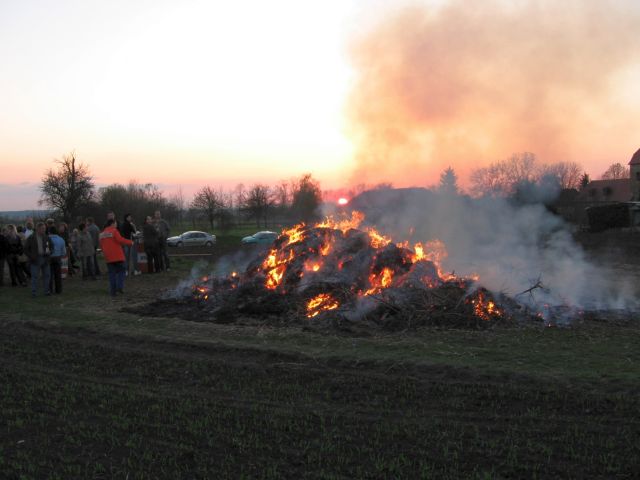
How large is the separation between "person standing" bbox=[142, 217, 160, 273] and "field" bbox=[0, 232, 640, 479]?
824cm

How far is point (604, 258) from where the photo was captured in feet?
67.7

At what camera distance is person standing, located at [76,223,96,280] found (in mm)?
16031

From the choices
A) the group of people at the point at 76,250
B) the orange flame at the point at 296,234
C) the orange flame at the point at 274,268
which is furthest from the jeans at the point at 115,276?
the orange flame at the point at 296,234

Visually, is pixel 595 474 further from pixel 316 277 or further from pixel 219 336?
pixel 316 277

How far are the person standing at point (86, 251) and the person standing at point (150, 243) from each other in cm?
167

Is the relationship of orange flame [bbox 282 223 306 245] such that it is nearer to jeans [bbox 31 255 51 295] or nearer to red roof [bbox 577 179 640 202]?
jeans [bbox 31 255 51 295]

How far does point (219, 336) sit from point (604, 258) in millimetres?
17454

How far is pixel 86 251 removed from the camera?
1623 cm

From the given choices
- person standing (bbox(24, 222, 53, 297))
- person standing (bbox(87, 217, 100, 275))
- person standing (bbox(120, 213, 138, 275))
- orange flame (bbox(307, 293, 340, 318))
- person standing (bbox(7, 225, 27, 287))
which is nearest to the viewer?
orange flame (bbox(307, 293, 340, 318))

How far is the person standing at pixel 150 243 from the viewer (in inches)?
680

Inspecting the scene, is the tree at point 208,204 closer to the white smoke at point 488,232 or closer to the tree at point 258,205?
the tree at point 258,205

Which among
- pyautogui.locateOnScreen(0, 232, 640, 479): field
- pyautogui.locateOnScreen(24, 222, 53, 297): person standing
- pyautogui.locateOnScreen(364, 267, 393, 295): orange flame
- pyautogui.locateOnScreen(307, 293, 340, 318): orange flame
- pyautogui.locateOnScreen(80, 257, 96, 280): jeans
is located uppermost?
pyautogui.locateOnScreen(24, 222, 53, 297): person standing

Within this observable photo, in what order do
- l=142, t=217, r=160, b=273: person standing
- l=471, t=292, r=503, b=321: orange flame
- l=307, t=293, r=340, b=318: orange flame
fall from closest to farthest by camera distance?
l=471, t=292, r=503, b=321: orange flame, l=307, t=293, r=340, b=318: orange flame, l=142, t=217, r=160, b=273: person standing

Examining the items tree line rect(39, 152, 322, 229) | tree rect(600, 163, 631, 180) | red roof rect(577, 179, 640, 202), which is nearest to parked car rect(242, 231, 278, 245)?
tree line rect(39, 152, 322, 229)
